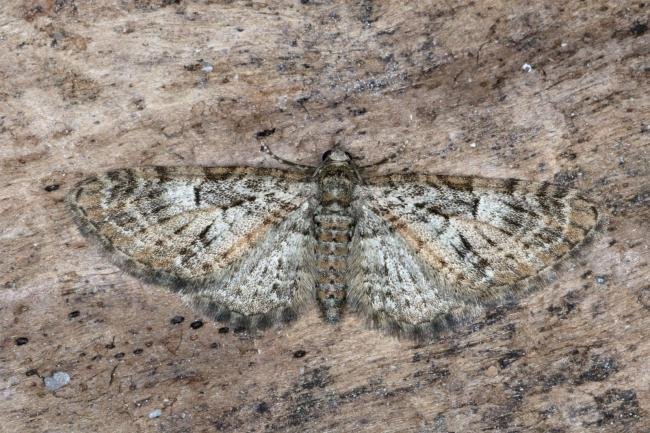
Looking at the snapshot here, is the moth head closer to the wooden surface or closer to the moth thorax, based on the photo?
the moth thorax

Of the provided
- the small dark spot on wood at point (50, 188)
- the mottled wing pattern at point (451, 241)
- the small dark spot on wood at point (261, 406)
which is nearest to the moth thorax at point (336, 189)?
the mottled wing pattern at point (451, 241)

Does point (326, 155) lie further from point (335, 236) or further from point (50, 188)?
point (50, 188)

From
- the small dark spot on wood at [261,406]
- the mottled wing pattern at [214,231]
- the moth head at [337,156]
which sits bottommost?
the small dark spot on wood at [261,406]

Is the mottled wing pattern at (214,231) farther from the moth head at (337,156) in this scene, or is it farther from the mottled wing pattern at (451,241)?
the mottled wing pattern at (451,241)

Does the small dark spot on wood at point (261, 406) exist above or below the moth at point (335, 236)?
below

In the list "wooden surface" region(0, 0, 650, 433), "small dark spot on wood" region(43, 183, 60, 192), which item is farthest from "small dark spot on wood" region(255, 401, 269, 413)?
"small dark spot on wood" region(43, 183, 60, 192)

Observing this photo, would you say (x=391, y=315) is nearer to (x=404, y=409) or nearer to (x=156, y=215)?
(x=404, y=409)

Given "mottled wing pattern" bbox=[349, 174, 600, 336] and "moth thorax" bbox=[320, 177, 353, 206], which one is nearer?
"mottled wing pattern" bbox=[349, 174, 600, 336]
